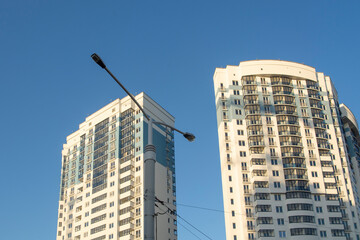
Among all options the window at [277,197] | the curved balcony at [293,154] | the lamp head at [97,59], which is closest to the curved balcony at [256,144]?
the curved balcony at [293,154]

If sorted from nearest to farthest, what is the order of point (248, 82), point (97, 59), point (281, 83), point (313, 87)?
1. point (97, 59)
2. point (248, 82)
3. point (281, 83)
4. point (313, 87)

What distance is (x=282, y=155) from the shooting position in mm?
101188

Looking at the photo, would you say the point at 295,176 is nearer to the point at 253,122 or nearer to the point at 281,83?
the point at 253,122

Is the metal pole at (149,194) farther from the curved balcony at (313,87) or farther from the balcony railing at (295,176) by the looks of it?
the curved balcony at (313,87)

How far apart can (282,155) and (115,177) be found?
143ft

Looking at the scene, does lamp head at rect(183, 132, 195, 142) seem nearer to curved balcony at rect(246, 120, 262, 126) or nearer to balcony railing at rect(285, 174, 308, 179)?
balcony railing at rect(285, 174, 308, 179)

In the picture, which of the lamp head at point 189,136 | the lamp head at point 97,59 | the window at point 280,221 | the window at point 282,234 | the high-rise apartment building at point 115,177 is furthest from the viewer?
the high-rise apartment building at point 115,177

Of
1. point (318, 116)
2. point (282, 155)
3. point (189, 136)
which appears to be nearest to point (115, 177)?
point (282, 155)

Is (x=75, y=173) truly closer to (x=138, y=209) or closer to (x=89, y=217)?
(x=89, y=217)

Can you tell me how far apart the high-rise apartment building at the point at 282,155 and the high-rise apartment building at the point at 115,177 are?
60.6 ft

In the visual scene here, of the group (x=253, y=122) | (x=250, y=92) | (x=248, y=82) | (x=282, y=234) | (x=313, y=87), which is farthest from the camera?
(x=313, y=87)

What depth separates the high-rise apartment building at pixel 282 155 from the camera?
309 ft

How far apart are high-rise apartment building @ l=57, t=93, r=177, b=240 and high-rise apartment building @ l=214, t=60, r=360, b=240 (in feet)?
60.6

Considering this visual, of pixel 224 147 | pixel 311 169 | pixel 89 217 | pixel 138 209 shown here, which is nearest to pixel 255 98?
pixel 224 147
